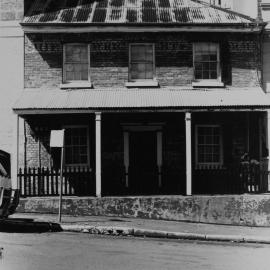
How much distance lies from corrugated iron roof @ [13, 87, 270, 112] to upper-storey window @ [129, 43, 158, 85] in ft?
2.01

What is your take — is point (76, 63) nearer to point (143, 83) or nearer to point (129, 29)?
point (129, 29)

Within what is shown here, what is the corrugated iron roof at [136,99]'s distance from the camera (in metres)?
17.5

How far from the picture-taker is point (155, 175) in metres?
18.6

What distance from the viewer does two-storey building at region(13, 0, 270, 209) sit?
19.0m

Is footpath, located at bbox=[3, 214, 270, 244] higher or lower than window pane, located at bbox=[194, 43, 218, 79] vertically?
lower

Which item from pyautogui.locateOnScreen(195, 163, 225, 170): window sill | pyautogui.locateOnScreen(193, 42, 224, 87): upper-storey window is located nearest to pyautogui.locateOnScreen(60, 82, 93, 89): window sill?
pyautogui.locateOnScreen(193, 42, 224, 87): upper-storey window

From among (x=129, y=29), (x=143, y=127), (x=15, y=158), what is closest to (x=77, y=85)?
(x=129, y=29)

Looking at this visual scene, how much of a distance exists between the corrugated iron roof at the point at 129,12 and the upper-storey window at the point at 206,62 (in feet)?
2.98

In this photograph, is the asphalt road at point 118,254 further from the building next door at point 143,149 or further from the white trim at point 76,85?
the white trim at point 76,85

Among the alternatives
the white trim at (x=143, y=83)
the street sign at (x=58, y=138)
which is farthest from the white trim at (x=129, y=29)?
the street sign at (x=58, y=138)

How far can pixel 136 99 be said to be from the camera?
18.2 metres

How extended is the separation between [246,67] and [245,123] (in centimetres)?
191

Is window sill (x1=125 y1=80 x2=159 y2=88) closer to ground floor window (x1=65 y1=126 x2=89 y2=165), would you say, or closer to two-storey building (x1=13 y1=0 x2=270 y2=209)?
two-storey building (x1=13 y1=0 x2=270 y2=209)

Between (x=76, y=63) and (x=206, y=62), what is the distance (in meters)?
4.41
